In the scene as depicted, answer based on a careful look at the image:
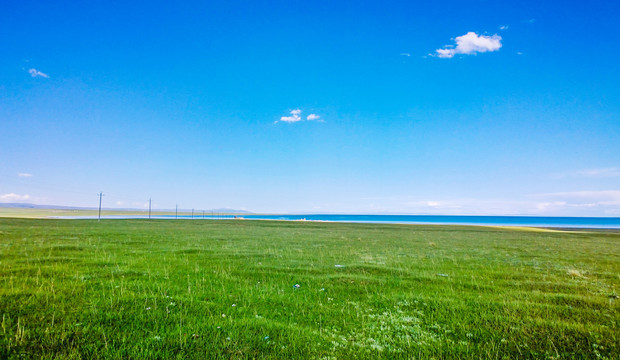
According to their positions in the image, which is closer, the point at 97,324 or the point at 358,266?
the point at 97,324

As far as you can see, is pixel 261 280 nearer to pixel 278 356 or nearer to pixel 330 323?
pixel 330 323

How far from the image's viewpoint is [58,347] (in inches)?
228

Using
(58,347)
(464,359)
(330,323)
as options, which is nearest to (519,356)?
(464,359)

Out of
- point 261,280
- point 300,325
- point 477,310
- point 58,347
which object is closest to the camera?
point 58,347

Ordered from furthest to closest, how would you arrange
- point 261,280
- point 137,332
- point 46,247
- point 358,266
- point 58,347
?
point 46,247 < point 358,266 < point 261,280 < point 137,332 < point 58,347

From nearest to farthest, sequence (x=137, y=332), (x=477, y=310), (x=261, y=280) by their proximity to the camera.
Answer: (x=137, y=332)
(x=477, y=310)
(x=261, y=280)

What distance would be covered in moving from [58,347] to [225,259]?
37.0 feet

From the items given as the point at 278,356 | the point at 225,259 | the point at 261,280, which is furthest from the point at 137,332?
the point at 225,259

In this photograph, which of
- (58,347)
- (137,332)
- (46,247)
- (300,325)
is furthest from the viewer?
(46,247)

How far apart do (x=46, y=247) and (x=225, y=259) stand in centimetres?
1341

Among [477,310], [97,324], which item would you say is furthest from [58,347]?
[477,310]

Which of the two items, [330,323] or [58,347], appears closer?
[58,347]

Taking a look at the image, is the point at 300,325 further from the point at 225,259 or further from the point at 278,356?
the point at 225,259

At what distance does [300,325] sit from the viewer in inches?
289
